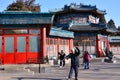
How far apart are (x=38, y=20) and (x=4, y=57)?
13.1ft

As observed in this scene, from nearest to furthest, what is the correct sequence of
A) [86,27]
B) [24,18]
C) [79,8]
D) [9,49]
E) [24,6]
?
[24,18] → [9,49] → [86,27] → [79,8] → [24,6]

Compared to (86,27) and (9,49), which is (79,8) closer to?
(86,27)

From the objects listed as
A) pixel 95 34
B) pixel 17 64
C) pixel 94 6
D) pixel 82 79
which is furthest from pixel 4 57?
pixel 94 6

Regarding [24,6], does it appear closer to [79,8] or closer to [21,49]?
[79,8]

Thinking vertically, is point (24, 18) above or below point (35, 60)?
above

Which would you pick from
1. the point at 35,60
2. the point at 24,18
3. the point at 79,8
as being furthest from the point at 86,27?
the point at 24,18

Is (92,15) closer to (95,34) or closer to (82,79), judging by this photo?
(95,34)

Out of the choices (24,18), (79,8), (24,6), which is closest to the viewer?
(24,18)

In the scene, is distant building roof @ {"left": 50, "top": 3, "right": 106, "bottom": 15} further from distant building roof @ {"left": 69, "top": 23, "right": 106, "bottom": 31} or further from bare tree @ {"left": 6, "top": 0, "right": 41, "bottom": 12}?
bare tree @ {"left": 6, "top": 0, "right": 41, "bottom": 12}

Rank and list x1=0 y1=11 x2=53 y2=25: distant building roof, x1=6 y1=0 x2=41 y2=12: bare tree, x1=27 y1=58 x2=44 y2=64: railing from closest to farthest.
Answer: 1. x1=0 y1=11 x2=53 y2=25: distant building roof
2. x1=27 y1=58 x2=44 y2=64: railing
3. x1=6 y1=0 x2=41 y2=12: bare tree

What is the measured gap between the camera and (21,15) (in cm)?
2445

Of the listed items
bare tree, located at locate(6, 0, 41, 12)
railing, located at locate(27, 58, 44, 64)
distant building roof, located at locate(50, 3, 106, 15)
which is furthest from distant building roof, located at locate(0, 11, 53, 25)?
bare tree, located at locate(6, 0, 41, 12)

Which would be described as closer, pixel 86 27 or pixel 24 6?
pixel 86 27

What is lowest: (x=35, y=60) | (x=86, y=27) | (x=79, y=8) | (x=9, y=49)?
(x=35, y=60)
